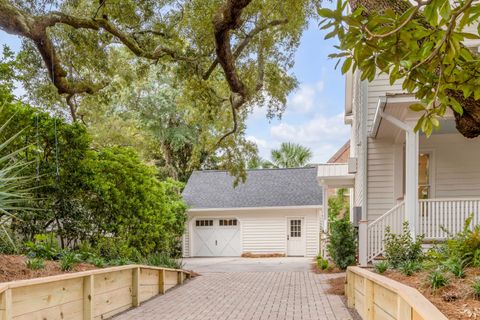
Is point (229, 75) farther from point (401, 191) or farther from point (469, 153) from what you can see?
point (469, 153)

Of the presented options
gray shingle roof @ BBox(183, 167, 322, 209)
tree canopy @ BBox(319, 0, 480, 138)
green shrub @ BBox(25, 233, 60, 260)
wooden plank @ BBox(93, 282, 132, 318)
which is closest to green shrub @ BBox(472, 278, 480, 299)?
tree canopy @ BBox(319, 0, 480, 138)

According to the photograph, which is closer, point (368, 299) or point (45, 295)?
point (45, 295)

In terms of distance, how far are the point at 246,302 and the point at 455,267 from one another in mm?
4267

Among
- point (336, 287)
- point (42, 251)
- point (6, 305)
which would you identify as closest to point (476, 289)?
point (6, 305)

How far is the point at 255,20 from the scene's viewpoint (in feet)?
41.7

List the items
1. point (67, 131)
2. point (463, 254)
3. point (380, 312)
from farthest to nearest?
point (67, 131) → point (463, 254) → point (380, 312)

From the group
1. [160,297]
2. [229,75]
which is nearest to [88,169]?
[160,297]

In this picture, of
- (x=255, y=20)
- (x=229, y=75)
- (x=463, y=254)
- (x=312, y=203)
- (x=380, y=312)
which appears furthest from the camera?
(x=312, y=203)

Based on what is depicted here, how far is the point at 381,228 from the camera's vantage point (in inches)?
401

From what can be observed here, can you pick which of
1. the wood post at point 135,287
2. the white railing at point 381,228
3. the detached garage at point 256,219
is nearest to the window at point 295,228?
the detached garage at point 256,219

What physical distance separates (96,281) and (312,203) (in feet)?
58.4

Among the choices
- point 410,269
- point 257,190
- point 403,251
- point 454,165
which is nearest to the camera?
point 410,269

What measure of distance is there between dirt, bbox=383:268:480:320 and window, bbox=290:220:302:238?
61.3 ft

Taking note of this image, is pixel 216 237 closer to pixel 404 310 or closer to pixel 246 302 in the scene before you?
pixel 246 302
